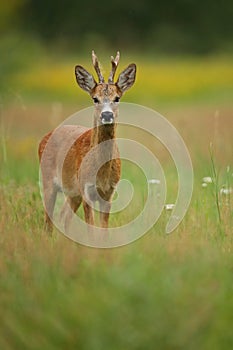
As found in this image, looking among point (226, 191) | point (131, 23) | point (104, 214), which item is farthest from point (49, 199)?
point (131, 23)

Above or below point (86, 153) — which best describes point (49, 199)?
below

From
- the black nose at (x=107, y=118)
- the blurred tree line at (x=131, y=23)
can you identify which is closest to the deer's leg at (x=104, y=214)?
the black nose at (x=107, y=118)

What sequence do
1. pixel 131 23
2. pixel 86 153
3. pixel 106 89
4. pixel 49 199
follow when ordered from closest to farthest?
pixel 106 89 → pixel 86 153 → pixel 49 199 → pixel 131 23

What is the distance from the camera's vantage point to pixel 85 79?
8609 mm

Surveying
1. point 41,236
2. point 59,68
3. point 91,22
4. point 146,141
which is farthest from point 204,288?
point 91,22

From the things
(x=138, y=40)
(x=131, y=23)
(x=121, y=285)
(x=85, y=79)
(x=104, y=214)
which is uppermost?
(x=131, y=23)

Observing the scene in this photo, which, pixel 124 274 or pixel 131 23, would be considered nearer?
pixel 124 274

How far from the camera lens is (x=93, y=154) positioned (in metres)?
8.55

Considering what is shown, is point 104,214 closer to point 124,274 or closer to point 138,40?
point 124,274

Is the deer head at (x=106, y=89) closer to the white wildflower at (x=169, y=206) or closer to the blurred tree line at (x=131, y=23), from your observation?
the white wildflower at (x=169, y=206)

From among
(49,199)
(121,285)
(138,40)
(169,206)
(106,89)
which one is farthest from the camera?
(138,40)

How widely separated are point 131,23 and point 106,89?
29545 mm

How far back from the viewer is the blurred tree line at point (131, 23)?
34531 millimetres

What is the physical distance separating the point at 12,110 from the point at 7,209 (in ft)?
36.3
